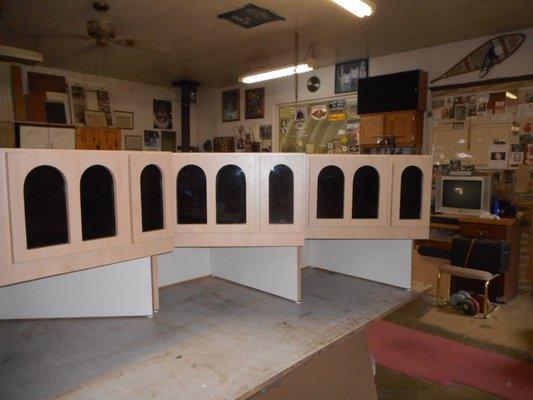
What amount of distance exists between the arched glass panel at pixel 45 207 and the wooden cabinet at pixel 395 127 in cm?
399

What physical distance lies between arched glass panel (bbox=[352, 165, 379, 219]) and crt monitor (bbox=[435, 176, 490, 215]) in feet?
9.53

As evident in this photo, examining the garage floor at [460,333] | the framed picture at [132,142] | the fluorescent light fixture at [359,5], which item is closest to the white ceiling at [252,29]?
the fluorescent light fixture at [359,5]

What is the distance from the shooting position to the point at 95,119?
6.10 m

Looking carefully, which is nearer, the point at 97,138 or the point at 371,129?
the point at 371,129

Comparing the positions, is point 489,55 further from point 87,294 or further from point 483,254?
point 87,294

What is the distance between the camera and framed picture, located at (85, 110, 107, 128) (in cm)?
600

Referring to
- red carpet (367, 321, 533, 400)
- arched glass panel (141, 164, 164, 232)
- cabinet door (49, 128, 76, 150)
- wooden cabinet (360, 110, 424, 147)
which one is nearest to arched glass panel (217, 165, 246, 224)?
arched glass panel (141, 164, 164, 232)

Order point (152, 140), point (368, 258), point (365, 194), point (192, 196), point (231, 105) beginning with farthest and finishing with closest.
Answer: point (152, 140), point (231, 105), point (368, 258), point (365, 194), point (192, 196)

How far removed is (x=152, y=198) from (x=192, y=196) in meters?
0.18

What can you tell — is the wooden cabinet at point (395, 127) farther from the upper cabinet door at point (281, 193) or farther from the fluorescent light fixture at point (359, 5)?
the upper cabinet door at point (281, 193)

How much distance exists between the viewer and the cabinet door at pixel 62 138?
5.33 metres

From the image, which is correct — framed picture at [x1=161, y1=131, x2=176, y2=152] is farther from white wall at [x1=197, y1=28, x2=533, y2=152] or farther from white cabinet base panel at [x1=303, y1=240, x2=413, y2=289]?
white cabinet base panel at [x1=303, y1=240, x2=413, y2=289]

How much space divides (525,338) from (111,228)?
332 centimetres

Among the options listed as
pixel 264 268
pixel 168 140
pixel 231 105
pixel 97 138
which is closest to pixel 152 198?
pixel 264 268
